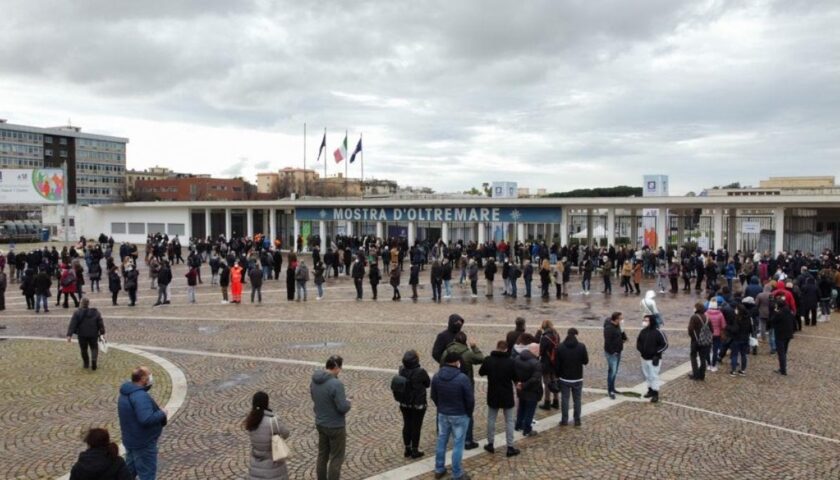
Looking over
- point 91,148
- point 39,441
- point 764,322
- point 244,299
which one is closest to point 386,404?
point 39,441

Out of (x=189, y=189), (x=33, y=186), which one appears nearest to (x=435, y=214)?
(x=33, y=186)

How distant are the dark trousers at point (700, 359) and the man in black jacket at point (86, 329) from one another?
36.7 ft

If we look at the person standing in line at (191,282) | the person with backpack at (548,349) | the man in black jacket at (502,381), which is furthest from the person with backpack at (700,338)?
the person standing in line at (191,282)

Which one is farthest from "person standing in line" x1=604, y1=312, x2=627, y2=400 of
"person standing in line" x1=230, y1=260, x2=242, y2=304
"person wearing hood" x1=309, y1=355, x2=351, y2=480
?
"person standing in line" x1=230, y1=260, x2=242, y2=304

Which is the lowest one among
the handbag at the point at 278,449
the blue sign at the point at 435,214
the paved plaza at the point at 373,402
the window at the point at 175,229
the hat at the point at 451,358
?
the paved plaza at the point at 373,402

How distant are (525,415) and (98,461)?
17.9 feet

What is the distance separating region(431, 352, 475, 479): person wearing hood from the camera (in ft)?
23.6

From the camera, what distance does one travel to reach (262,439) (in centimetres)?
589

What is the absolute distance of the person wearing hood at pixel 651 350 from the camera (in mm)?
10141

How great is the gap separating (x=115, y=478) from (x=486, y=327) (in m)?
12.7

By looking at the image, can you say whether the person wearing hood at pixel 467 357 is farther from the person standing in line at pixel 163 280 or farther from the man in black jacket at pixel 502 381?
the person standing in line at pixel 163 280

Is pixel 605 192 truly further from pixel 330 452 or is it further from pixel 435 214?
pixel 330 452

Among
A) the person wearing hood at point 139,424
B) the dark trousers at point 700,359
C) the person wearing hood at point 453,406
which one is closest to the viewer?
the person wearing hood at point 139,424

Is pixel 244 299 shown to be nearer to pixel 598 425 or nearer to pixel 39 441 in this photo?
pixel 39 441
